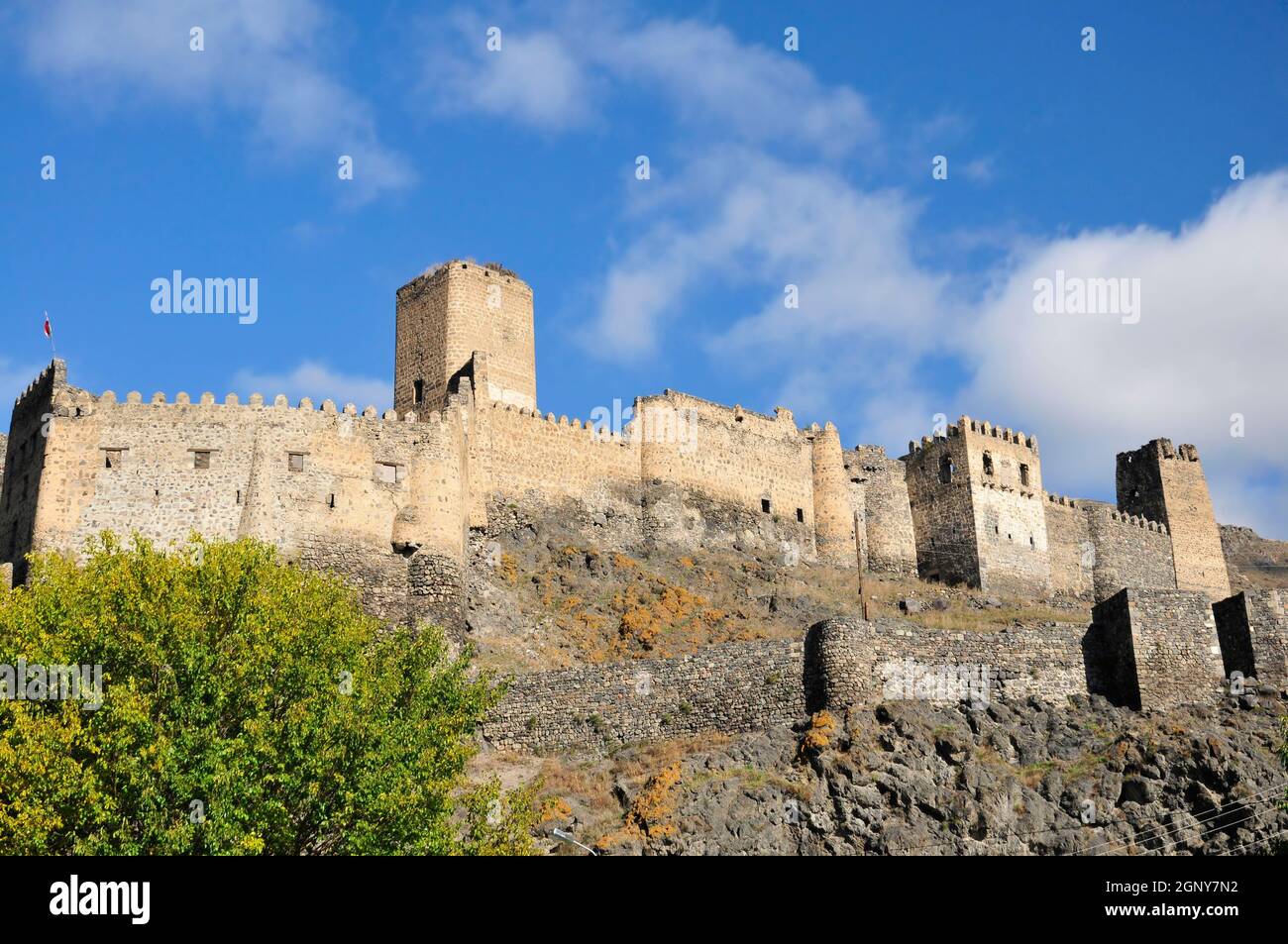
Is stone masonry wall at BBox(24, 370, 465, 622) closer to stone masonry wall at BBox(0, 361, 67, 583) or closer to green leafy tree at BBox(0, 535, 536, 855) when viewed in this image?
stone masonry wall at BBox(0, 361, 67, 583)

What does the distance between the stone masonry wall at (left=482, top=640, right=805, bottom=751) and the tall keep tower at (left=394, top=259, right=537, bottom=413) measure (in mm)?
17110

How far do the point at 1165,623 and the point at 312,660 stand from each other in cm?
2223

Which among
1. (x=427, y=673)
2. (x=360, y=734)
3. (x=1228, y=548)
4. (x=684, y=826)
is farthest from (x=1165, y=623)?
(x=1228, y=548)

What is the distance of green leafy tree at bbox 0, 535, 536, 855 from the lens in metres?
25.5

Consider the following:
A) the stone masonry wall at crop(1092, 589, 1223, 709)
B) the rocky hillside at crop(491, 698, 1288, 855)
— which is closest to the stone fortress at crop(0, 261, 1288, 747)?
the stone masonry wall at crop(1092, 589, 1223, 709)

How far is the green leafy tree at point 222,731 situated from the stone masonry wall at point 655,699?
5.24 m

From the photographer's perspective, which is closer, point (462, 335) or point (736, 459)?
point (462, 335)

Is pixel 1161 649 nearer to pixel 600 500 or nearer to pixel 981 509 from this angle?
pixel 600 500

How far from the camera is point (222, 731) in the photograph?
91.8 feet

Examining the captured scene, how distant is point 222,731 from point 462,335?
97.1 feet

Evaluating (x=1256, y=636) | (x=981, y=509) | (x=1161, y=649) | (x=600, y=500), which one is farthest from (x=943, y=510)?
(x=1256, y=636)

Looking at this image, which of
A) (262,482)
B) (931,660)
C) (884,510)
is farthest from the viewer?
(884,510)

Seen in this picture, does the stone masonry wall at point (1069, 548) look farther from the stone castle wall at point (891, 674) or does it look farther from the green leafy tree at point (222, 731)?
the green leafy tree at point (222, 731)

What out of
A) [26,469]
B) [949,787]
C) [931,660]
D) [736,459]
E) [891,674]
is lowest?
[949,787]
